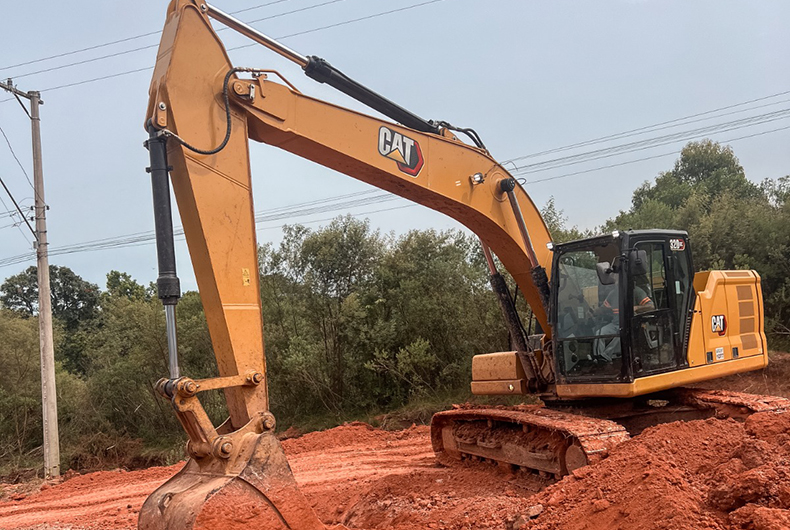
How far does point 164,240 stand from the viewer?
456cm

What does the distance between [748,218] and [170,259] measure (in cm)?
1565

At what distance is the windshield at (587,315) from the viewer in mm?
6379

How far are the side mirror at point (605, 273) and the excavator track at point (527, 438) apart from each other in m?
1.37

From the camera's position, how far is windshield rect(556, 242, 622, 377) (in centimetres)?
638

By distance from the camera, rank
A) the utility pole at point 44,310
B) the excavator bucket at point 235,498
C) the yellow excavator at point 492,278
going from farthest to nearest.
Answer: the utility pole at point 44,310 < the yellow excavator at point 492,278 < the excavator bucket at point 235,498

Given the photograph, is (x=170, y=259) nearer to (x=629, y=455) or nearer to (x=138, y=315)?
(x=629, y=455)

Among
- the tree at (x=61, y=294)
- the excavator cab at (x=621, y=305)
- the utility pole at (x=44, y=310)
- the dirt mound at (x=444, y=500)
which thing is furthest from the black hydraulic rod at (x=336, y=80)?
the tree at (x=61, y=294)

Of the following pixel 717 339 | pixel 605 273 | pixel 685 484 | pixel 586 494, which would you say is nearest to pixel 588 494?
pixel 586 494

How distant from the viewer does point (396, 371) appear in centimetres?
1653

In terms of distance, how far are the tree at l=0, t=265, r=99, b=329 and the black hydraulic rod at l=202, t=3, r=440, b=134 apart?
38624 mm

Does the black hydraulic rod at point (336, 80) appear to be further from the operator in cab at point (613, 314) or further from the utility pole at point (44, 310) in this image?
the utility pole at point (44, 310)

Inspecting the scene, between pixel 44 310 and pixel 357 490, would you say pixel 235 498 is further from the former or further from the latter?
pixel 44 310

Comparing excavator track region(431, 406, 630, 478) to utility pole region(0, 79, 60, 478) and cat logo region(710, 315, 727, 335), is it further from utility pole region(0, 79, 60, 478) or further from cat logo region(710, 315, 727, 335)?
utility pole region(0, 79, 60, 478)

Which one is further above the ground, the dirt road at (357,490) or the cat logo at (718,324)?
the cat logo at (718,324)
